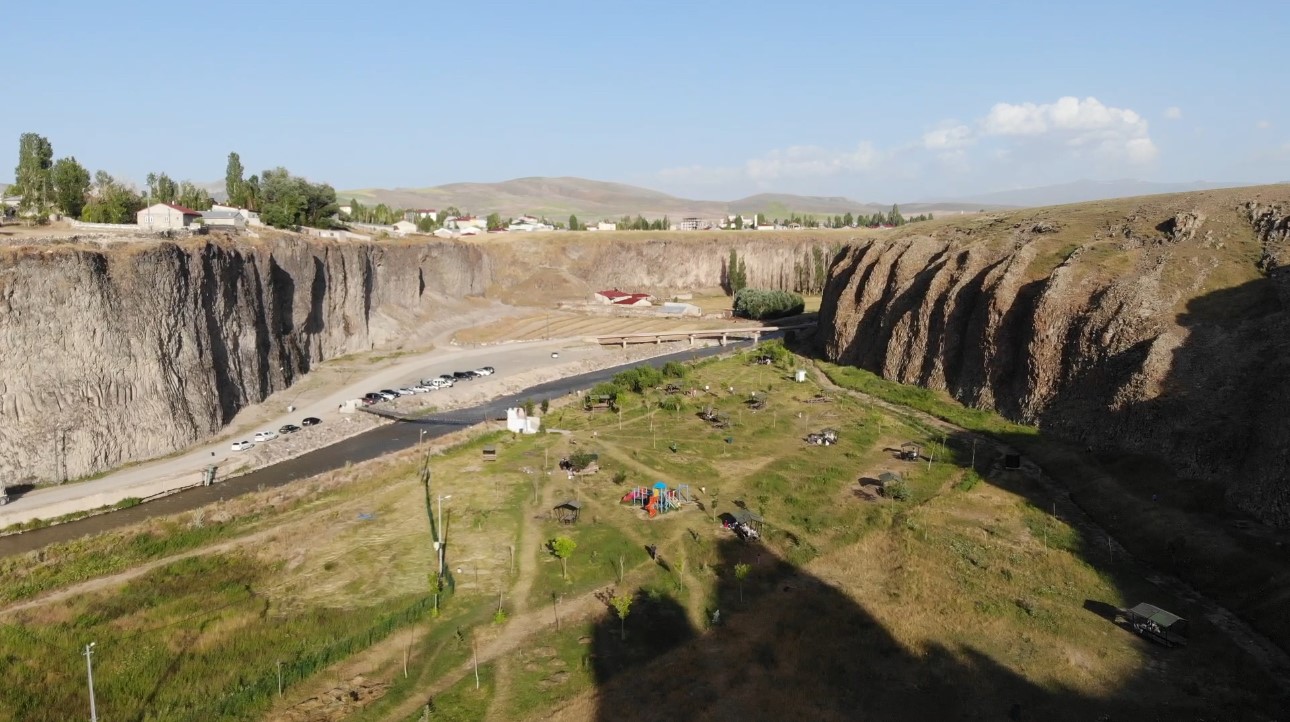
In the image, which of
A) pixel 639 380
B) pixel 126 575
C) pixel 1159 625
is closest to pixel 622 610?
pixel 1159 625

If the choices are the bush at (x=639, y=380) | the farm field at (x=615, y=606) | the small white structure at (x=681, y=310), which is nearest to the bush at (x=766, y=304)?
the small white structure at (x=681, y=310)

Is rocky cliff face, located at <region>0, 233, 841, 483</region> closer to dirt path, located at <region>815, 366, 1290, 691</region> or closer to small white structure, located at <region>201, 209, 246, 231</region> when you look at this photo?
small white structure, located at <region>201, 209, 246, 231</region>

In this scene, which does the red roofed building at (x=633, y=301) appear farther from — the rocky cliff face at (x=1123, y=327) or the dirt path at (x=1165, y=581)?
the dirt path at (x=1165, y=581)

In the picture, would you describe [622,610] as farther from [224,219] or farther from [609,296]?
[609,296]

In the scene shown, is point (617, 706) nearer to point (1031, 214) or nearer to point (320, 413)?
point (320, 413)

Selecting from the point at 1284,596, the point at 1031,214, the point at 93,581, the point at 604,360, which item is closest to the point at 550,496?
the point at 93,581
